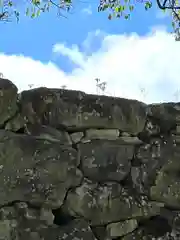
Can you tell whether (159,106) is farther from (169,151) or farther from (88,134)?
(88,134)

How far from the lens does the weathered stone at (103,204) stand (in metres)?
3.44

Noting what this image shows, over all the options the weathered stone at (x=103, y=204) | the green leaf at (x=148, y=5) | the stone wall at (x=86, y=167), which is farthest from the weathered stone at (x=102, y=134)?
the green leaf at (x=148, y=5)

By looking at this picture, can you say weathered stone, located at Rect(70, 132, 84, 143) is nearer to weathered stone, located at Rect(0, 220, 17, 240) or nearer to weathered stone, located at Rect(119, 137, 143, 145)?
weathered stone, located at Rect(119, 137, 143, 145)

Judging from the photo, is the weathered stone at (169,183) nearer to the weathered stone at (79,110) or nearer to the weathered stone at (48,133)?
the weathered stone at (79,110)

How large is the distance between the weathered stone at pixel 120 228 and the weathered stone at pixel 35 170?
1.51 feet

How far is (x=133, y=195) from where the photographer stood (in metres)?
3.67

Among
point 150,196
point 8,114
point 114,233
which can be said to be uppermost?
point 8,114

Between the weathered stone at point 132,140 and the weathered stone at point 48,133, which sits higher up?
the weathered stone at point 48,133

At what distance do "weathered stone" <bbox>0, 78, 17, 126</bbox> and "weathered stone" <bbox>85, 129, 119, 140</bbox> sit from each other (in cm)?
62

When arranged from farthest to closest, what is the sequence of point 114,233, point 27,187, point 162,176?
point 162,176 < point 114,233 < point 27,187

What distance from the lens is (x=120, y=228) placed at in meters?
3.58

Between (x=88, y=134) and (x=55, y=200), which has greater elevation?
(x=88, y=134)

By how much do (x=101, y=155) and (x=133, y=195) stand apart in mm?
414

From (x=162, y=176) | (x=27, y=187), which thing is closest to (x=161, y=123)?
(x=162, y=176)
